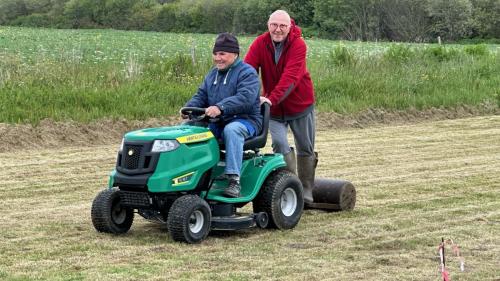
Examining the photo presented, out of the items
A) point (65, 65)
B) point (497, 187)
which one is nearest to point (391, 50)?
point (65, 65)

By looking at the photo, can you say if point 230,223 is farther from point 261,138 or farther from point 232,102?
point 232,102

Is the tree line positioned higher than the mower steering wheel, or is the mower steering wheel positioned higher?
the mower steering wheel

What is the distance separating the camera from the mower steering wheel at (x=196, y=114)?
838cm

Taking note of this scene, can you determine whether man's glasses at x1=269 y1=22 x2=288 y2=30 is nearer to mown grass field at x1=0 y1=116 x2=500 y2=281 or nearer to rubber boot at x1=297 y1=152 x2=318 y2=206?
rubber boot at x1=297 y1=152 x2=318 y2=206

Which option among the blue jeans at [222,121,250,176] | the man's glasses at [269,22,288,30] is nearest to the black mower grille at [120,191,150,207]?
the blue jeans at [222,121,250,176]

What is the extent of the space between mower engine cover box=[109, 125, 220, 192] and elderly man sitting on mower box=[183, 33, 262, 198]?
200 millimetres

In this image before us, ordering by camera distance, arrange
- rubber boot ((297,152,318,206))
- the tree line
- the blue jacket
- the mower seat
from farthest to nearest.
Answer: the tree line
rubber boot ((297,152,318,206))
the mower seat
the blue jacket

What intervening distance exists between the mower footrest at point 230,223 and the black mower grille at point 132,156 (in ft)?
2.61

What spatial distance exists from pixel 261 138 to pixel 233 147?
1.53 feet

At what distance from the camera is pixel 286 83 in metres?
8.98

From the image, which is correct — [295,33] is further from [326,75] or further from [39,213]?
[326,75]

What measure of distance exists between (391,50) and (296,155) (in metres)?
13.8

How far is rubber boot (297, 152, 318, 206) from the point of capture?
380 inches

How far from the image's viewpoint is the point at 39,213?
9.53m
